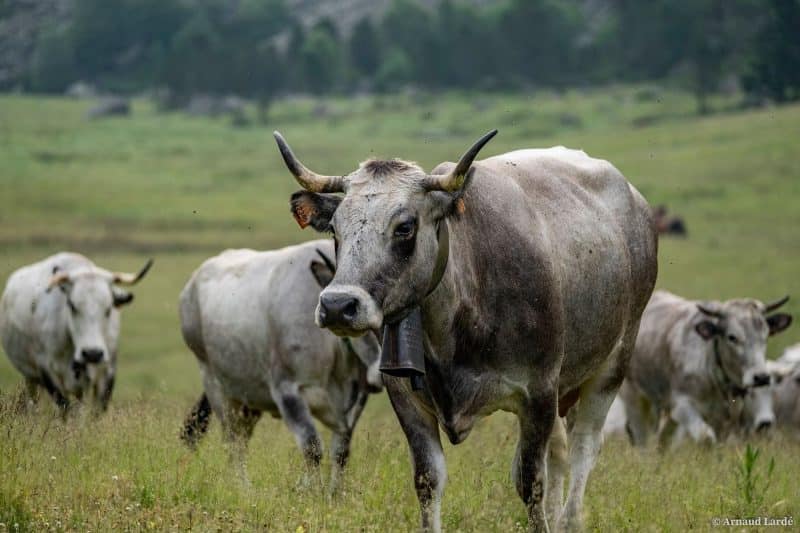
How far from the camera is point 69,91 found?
133 m

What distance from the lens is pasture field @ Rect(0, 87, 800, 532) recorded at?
7621 mm

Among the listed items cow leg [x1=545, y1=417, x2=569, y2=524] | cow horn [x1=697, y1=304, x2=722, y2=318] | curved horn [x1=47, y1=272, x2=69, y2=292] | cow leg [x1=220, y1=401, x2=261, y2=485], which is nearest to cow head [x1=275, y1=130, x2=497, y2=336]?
cow leg [x1=545, y1=417, x2=569, y2=524]

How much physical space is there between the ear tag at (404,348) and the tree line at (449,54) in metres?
89.6

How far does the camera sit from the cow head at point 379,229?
20.1 ft

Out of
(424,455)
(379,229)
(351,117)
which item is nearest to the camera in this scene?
(379,229)

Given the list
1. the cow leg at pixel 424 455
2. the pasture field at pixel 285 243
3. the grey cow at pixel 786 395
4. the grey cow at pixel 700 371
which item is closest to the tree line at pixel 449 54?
the pasture field at pixel 285 243

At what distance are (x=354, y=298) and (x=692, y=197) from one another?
149 ft

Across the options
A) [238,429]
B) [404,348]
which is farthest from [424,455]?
[238,429]

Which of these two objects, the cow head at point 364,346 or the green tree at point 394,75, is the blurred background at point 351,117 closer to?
the green tree at point 394,75

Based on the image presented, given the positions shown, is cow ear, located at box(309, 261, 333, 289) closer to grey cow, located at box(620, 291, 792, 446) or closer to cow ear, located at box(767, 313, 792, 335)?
grey cow, located at box(620, 291, 792, 446)

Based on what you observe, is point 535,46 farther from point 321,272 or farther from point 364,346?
point 364,346

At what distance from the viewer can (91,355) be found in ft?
43.3

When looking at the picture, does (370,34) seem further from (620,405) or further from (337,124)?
(620,405)

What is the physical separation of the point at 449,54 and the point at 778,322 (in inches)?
4426
